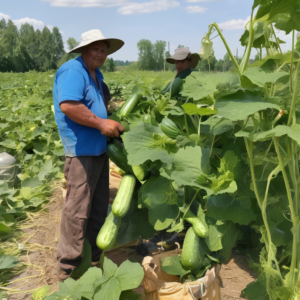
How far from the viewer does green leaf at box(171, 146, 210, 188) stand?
179cm

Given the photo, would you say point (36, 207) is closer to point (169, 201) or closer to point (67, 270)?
point (67, 270)

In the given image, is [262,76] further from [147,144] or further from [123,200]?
[123,200]

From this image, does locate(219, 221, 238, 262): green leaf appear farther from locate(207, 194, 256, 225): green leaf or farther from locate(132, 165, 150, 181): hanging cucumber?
locate(132, 165, 150, 181): hanging cucumber

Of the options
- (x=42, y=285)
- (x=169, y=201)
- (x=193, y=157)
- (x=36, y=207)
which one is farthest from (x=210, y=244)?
(x=36, y=207)

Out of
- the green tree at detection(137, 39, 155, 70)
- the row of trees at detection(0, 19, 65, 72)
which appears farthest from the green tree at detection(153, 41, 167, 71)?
the row of trees at detection(0, 19, 65, 72)

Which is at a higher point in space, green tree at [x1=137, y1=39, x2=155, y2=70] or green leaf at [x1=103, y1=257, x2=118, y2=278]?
green tree at [x1=137, y1=39, x2=155, y2=70]

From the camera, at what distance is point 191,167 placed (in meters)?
1.79

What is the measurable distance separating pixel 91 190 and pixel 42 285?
101cm

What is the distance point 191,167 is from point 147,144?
1.23 feet

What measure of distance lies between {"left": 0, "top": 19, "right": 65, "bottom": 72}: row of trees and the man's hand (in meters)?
59.6

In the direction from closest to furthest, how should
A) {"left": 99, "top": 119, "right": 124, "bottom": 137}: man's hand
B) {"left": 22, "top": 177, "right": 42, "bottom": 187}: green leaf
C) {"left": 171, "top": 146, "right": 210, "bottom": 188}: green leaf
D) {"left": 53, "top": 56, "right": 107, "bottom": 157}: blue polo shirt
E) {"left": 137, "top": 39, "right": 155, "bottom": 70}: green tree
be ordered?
1. {"left": 171, "top": 146, "right": 210, "bottom": 188}: green leaf
2. {"left": 99, "top": 119, "right": 124, "bottom": 137}: man's hand
3. {"left": 53, "top": 56, "right": 107, "bottom": 157}: blue polo shirt
4. {"left": 22, "top": 177, "right": 42, "bottom": 187}: green leaf
5. {"left": 137, "top": 39, "right": 155, "bottom": 70}: green tree

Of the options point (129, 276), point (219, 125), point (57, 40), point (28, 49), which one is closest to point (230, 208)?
point (219, 125)

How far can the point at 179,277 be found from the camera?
7.63 feet

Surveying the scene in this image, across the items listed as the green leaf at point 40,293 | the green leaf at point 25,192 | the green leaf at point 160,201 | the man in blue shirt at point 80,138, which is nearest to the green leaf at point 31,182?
the green leaf at point 25,192
